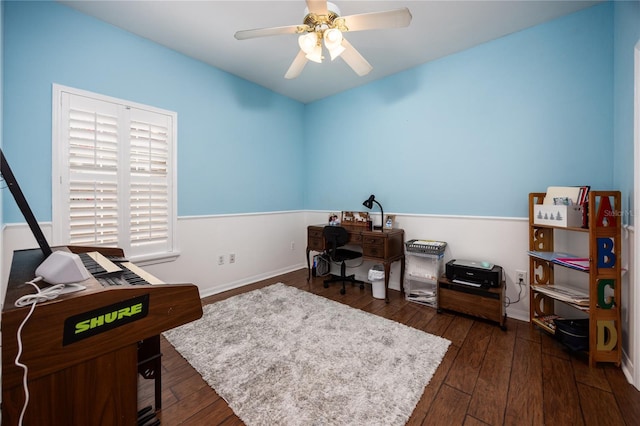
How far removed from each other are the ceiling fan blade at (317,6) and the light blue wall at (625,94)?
6.22ft

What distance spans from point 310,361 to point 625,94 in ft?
9.41

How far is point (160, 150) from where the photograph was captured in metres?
2.63

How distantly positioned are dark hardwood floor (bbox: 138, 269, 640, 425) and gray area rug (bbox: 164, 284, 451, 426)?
0.07m

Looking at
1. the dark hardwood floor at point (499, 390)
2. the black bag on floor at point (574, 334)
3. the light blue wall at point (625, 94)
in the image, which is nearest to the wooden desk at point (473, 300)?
the dark hardwood floor at point (499, 390)

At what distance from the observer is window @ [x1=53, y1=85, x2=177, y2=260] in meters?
2.08

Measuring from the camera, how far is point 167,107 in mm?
2658

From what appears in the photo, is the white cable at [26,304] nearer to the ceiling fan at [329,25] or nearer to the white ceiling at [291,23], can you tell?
the ceiling fan at [329,25]

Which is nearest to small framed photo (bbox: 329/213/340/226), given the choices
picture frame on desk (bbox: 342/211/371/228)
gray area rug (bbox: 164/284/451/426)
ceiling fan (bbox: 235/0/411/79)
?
picture frame on desk (bbox: 342/211/371/228)

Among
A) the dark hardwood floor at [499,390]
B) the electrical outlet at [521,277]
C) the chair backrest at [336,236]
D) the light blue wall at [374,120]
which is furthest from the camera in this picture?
the chair backrest at [336,236]

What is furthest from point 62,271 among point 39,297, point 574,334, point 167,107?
point 574,334

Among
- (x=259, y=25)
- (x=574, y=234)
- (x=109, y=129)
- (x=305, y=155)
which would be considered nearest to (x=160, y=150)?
(x=109, y=129)

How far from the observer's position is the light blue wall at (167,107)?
1.91 metres

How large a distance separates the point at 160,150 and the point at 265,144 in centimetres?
137

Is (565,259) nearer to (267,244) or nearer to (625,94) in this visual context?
(625,94)
